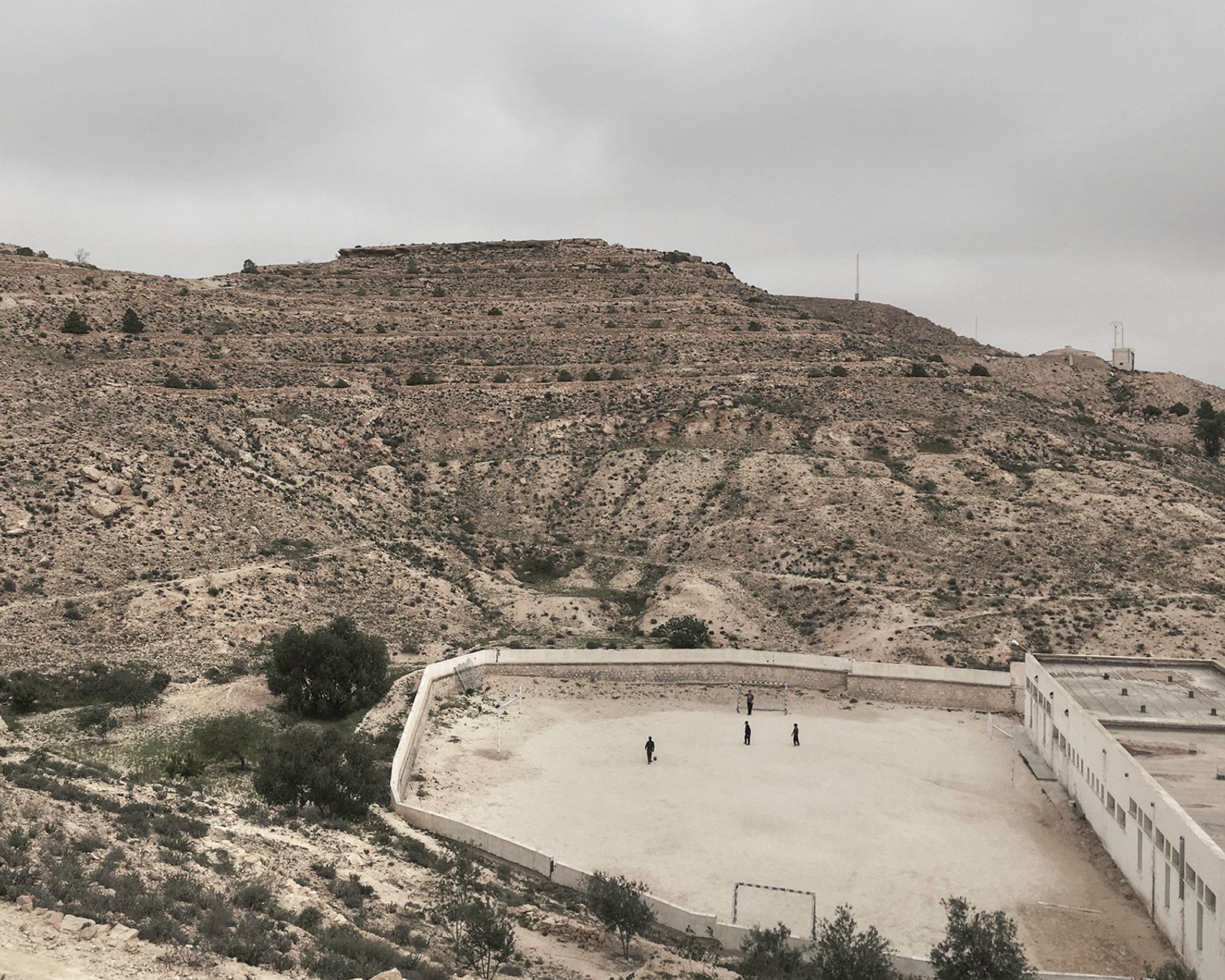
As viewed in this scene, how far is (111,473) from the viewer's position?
38719 millimetres

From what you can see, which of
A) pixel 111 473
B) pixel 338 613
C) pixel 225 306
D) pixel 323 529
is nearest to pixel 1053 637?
pixel 338 613

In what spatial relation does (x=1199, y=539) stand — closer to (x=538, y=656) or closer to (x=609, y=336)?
(x=538, y=656)

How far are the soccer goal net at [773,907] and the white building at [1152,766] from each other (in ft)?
23.0

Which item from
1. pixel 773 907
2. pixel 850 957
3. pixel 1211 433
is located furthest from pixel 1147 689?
pixel 1211 433

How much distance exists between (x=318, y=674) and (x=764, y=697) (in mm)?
15953

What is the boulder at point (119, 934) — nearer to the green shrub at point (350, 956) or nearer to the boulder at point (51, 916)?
the boulder at point (51, 916)

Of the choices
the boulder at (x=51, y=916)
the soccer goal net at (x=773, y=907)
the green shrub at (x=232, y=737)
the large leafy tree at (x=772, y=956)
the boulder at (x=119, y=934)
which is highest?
the boulder at (x=51, y=916)

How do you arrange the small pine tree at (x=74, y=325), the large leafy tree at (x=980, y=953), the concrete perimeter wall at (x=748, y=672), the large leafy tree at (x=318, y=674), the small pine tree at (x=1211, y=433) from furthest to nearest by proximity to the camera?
the small pine tree at (x=1211, y=433) → the small pine tree at (x=74, y=325) → the concrete perimeter wall at (x=748, y=672) → the large leafy tree at (x=318, y=674) → the large leafy tree at (x=980, y=953)

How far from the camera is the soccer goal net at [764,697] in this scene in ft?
115

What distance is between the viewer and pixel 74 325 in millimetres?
52531

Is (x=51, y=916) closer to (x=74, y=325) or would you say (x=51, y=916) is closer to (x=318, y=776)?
(x=318, y=776)

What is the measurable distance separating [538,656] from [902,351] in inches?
1641

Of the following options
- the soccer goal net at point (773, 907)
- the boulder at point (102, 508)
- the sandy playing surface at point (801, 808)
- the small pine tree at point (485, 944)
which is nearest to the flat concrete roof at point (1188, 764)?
the sandy playing surface at point (801, 808)

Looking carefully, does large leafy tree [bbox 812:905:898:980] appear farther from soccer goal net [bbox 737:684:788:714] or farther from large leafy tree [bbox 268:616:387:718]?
soccer goal net [bbox 737:684:788:714]
